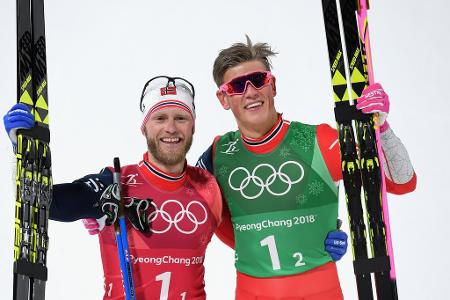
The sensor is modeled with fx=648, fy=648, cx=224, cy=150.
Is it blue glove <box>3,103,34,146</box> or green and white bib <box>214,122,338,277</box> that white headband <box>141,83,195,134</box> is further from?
blue glove <box>3,103,34,146</box>

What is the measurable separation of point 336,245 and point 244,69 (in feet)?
3.76

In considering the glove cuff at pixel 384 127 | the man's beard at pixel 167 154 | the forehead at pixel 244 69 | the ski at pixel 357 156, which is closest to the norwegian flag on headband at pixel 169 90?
the man's beard at pixel 167 154

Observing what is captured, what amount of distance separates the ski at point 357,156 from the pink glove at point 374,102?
0.08m

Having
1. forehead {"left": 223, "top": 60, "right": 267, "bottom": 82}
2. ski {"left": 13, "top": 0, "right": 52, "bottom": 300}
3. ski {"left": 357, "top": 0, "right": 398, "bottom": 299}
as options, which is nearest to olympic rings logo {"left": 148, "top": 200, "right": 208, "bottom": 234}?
ski {"left": 13, "top": 0, "right": 52, "bottom": 300}

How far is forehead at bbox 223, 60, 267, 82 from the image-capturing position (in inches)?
150

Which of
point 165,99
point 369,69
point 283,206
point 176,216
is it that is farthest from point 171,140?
point 369,69

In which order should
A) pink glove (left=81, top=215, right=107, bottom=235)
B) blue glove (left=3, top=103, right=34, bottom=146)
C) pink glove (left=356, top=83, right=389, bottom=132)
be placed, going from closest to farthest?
blue glove (left=3, top=103, right=34, bottom=146), pink glove (left=356, top=83, right=389, bottom=132), pink glove (left=81, top=215, right=107, bottom=235)

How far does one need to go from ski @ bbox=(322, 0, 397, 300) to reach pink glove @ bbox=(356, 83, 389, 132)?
0.08 metres

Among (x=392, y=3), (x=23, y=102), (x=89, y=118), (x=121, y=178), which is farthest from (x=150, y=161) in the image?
(x=392, y=3)

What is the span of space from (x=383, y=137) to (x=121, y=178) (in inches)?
56.3

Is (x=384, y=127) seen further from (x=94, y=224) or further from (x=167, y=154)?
(x=94, y=224)

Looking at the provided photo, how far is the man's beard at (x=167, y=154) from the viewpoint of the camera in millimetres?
3516

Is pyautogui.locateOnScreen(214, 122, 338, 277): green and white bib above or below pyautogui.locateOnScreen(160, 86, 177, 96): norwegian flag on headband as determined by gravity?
below

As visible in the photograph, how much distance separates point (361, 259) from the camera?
329 centimetres
